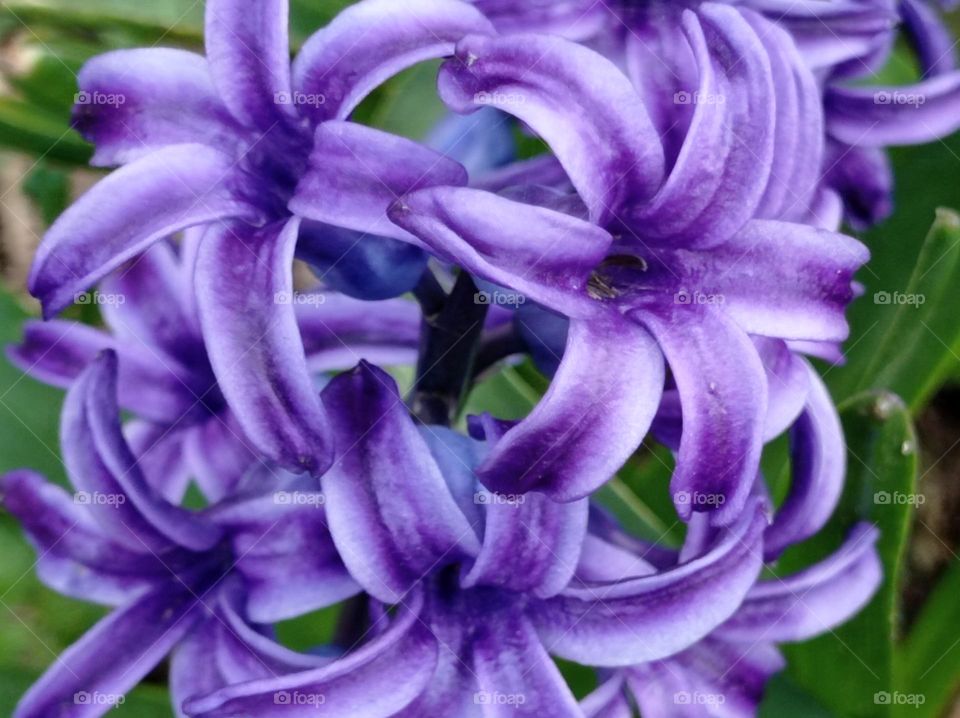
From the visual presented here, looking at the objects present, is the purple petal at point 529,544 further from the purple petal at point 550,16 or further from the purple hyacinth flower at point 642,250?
the purple petal at point 550,16

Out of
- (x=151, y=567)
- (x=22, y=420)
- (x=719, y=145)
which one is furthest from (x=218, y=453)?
(x=719, y=145)

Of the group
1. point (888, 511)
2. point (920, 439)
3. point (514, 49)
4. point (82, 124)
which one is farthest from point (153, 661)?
point (920, 439)

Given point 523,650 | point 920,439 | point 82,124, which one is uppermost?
point 82,124

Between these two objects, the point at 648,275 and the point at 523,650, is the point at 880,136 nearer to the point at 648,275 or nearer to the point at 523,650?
the point at 648,275

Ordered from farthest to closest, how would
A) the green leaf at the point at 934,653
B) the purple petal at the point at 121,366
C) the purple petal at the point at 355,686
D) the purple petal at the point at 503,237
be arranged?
the green leaf at the point at 934,653, the purple petal at the point at 121,366, the purple petal at the point at 355,686, the purple petal at the point at 503,237

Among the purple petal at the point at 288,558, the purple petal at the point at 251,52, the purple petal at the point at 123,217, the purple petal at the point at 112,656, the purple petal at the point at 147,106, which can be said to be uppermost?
the purple petal at the point at 251,52

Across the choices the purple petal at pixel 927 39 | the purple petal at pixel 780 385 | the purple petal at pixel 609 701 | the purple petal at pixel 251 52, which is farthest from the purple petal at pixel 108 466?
the purple petal at pixel 927 39

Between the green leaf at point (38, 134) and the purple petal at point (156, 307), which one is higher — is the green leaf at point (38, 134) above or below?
below

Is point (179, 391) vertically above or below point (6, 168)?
above
